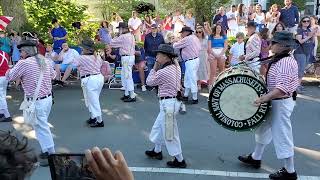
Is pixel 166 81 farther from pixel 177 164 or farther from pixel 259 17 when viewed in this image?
pixel 259 17

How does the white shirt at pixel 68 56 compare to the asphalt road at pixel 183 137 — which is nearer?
the asphalt road at pixel 183 137

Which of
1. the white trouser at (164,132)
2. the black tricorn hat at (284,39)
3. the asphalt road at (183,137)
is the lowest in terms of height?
the asphalt road at (183,137)

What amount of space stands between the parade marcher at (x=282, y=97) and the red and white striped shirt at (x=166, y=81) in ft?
4.21

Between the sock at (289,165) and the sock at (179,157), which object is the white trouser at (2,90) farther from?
the sock at (289,165)

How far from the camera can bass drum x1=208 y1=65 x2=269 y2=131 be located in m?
5.84

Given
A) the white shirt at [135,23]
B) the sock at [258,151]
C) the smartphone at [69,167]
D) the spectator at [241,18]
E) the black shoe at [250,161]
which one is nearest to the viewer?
the smartphone at [69,167]

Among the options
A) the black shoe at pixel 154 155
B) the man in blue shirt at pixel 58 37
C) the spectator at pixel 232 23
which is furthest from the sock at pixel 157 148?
the spectator at pixel 232 23

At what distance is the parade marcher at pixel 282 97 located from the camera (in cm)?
574

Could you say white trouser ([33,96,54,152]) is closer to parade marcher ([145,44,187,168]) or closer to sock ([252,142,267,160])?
parade marcher ([145,44,187,168])

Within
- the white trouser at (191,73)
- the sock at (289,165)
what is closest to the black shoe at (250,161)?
the sock at (289,165)

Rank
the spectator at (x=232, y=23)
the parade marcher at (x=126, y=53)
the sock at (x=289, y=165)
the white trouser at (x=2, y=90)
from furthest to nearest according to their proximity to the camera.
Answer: the spectator at (x=232, y=23), the parade marcher at (x=126, y=53), the white trouser at (x=2, y=90), the sock at (x=289, y=165)

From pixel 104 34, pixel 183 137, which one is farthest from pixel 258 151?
pixel 104 34

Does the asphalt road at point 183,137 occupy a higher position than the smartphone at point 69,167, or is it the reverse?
the smartphone at point 69,167

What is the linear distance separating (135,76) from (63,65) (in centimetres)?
206
